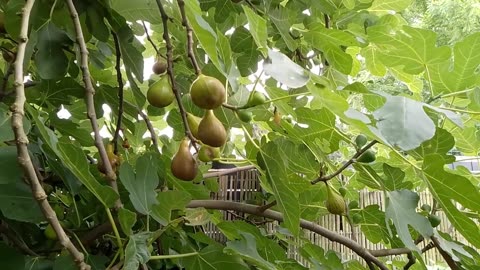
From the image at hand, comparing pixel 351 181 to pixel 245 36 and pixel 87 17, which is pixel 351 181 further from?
pixel 87 17

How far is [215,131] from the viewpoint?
49cm

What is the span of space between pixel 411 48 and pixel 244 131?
0.67ft

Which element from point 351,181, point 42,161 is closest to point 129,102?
point 42,161

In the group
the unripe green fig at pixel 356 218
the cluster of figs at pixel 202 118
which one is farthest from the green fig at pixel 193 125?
the unripe green fig at pixel 356 218

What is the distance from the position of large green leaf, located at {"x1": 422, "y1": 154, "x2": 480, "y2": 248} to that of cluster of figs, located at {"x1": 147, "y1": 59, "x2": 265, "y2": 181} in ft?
0.65

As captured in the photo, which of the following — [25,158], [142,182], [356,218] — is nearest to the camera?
[25,158]

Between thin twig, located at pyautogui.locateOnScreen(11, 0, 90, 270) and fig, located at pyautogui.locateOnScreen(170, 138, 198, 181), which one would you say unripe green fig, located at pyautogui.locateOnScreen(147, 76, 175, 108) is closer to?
fig, located at pyautogui.locateOnScreen(170, 138, 198, 181)

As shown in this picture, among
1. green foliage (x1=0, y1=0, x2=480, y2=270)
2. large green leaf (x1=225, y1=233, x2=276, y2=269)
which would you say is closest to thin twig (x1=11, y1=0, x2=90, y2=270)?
green foliage (x1=0, y1=0, x2=480, y2=270)

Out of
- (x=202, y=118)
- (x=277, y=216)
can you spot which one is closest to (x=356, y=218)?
(x=277, y=216)

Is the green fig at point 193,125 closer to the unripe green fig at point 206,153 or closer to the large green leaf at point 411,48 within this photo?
the unripe green fig at point 206,153

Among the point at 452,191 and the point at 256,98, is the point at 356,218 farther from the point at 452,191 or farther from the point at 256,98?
the point at 256,98

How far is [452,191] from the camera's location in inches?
21.5

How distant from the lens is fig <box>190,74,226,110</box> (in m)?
0.45

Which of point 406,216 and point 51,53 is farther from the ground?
point 51,53
